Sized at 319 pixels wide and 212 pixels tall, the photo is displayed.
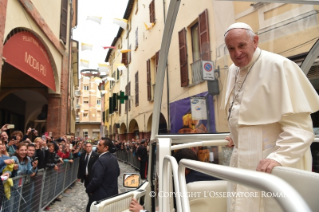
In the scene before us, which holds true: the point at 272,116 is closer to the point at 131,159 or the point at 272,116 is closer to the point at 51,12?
the point at 51,12

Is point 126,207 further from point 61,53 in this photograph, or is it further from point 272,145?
point 61,53

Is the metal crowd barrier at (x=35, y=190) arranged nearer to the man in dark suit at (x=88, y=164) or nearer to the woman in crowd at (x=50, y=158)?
the woman in crowd at (x=50, y=158)

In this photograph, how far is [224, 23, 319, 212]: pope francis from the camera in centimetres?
122

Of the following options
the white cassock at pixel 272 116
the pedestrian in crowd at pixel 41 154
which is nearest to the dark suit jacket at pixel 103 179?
the pedestrian in crowd at pixel 41 154

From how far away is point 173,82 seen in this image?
2.79m

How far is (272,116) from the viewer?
133cm

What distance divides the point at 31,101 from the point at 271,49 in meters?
14.6

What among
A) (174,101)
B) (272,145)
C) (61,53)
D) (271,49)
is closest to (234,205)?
(272,145)

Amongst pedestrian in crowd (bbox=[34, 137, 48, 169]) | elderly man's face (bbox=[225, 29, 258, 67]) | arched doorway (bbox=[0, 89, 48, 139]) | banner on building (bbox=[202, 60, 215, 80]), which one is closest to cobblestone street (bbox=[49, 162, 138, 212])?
pedestrian in crowd (bbox=[34, 137, 48, 169])

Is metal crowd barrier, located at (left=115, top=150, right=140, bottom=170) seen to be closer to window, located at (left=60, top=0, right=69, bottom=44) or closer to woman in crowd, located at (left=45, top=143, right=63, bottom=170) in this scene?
woman in crowd, located at (left=45, top=143, right=63, bottom=170)

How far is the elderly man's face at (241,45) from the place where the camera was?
1399 millimetres

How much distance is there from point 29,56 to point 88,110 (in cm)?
4881

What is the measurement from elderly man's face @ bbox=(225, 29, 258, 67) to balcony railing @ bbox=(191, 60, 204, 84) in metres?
1.37

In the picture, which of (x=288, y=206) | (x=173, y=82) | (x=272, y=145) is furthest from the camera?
(x=173, y=82)
